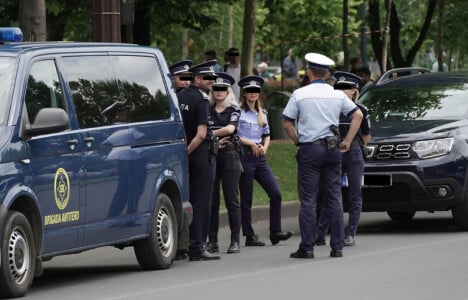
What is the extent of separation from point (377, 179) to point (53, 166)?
566 centimetres

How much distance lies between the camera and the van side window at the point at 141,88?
12.5 meters

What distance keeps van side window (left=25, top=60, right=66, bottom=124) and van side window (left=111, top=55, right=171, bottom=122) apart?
107 cm

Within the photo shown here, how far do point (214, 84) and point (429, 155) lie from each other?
116 inches

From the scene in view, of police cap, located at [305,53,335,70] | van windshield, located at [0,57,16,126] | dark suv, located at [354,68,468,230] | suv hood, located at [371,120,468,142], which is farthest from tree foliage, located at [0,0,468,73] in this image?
van windshield, located at [0,57,16,126]

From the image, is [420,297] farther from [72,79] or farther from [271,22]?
[271,22]

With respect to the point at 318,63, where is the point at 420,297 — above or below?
below

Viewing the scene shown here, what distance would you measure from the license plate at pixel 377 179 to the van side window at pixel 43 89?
5224mm

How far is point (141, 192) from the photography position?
12.3m

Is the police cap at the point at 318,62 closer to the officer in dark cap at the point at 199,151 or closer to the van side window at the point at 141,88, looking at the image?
the officer in dark cap at the point at 199,151

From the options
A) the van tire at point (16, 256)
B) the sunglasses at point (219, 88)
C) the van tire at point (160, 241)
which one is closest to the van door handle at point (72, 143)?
the van tire at point (16, 256)

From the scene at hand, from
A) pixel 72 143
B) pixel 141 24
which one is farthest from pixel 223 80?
pixel 141 24

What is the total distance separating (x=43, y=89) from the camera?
11.2 metres

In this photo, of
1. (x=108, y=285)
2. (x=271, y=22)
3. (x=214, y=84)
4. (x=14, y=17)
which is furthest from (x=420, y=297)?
(x=271, y=22)

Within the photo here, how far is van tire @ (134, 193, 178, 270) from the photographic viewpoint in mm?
12570
